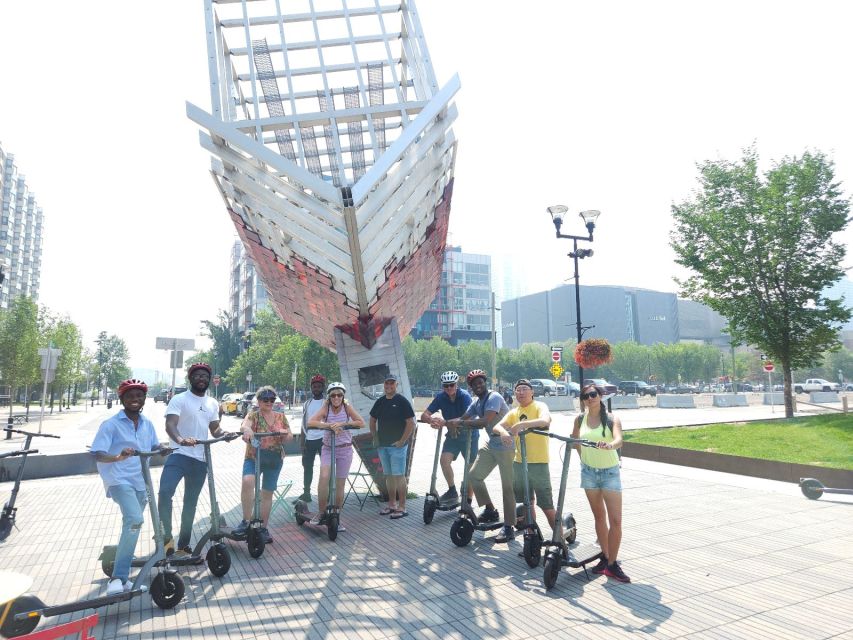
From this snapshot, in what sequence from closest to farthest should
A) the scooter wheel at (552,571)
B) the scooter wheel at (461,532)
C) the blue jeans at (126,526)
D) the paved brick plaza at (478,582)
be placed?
the paved brick plaza at (478,582), the blue jeans at (126,526), the scooter wheel at (552,571), the scooter wheel at (461,532)

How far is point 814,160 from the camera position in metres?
19.1

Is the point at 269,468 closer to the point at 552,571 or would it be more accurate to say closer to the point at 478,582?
the point at 478,582

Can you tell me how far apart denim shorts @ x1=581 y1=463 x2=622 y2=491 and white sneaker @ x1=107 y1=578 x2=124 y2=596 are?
393 cm

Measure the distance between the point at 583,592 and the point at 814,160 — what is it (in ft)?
69.9

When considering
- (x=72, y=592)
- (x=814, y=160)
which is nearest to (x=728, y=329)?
(x=814, y=160)

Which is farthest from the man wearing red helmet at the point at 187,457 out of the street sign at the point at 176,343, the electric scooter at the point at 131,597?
the street sign at the point at 176,343

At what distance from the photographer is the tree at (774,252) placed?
18.9 metres

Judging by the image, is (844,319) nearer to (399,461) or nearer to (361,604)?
(399,461)

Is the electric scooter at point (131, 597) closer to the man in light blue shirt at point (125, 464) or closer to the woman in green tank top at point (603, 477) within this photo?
the man in light blue shirt at point (125, 464)

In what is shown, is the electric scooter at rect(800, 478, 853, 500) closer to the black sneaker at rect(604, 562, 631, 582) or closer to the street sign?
the black sneaker at rect(604, 562, 631, 582)

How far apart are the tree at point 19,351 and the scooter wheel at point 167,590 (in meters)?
37.8

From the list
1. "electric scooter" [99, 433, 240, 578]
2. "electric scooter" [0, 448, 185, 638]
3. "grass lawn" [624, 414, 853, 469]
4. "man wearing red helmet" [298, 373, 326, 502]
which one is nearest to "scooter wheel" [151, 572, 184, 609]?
"electric scooter" [0, 448, 185, 638]

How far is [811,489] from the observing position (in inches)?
313

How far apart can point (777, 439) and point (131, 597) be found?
14025 mm
